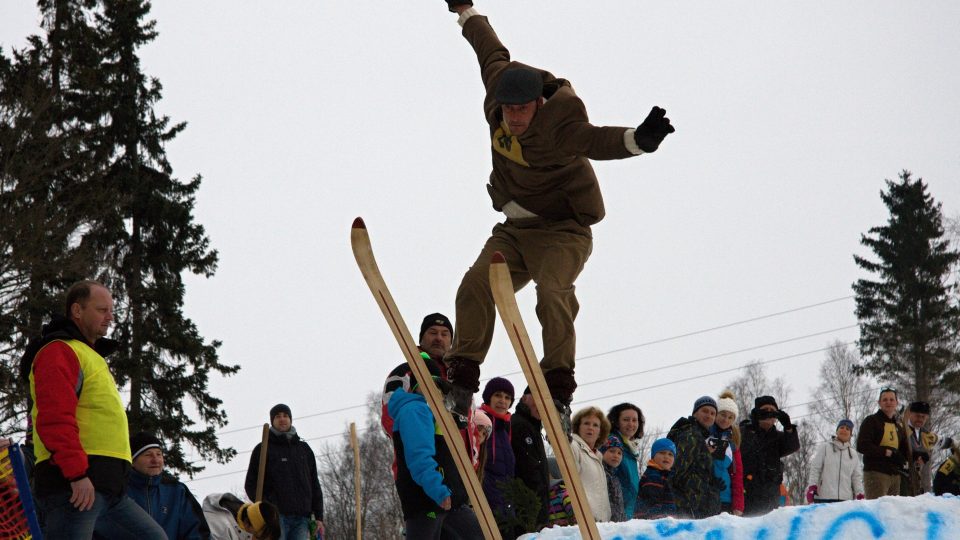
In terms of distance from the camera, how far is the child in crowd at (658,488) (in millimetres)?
7484

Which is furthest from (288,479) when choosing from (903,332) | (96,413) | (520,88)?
(903,332)

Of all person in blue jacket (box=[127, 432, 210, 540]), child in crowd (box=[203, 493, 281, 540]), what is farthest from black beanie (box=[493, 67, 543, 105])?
child in crowd (box=[203, 493, 281, 540])

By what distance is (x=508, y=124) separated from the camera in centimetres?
588

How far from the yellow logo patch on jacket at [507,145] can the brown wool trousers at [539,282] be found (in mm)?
363

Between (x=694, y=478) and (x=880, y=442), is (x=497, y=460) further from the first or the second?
(x=880, y=442)

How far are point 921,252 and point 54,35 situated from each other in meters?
27.1

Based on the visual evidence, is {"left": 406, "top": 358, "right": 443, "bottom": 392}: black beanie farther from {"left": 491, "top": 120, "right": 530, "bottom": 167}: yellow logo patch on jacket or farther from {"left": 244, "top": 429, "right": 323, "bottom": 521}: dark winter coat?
{"left": 244, "top": 429, "right": 323, "bottom": 521}: dark winter coat

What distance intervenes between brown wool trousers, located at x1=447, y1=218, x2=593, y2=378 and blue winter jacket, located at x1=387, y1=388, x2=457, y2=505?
34 cm

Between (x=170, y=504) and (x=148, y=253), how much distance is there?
15.4 metres

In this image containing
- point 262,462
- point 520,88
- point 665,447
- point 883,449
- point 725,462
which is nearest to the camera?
point 520,88

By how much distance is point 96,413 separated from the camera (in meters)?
5.02

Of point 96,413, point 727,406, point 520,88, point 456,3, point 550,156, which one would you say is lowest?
point 96,413

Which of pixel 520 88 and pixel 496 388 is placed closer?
pixel 520 88

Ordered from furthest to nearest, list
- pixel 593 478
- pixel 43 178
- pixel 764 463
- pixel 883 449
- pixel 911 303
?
1. pixel 911 303
2. pixel 43 178
3. pixel 883 449
4. pixel 764 463
5. pixel 593 478
